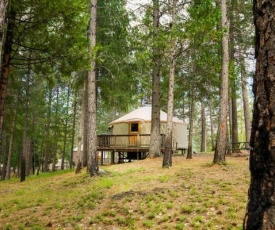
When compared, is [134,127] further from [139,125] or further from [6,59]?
[6,59]

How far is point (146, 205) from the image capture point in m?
5.82

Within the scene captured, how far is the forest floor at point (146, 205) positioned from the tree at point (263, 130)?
2999 mm

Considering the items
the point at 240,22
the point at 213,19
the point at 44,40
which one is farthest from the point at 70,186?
the point at 240,22

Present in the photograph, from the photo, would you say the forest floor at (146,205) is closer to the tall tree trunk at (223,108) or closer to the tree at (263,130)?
the tall tree trunk at (223,108)

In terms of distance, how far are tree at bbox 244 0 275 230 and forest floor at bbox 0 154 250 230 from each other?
9.84ft

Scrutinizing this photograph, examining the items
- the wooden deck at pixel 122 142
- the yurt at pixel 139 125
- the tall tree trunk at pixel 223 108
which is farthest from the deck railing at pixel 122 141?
the tall tree trunk at pixel 223 108

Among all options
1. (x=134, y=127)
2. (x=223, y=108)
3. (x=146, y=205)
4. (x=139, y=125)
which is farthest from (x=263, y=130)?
(x=134, y=127)

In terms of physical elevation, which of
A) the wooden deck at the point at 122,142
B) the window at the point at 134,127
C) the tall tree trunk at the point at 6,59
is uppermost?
the tall tree trunk at the point at 6,59

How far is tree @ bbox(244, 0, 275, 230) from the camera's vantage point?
4.87 feet

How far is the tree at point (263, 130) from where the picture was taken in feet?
4.87

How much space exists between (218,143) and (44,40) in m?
6.62

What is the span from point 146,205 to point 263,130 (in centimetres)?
→ 470

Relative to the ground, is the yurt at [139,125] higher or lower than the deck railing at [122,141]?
higher

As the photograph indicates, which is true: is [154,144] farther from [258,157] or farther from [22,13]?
[258,157]
